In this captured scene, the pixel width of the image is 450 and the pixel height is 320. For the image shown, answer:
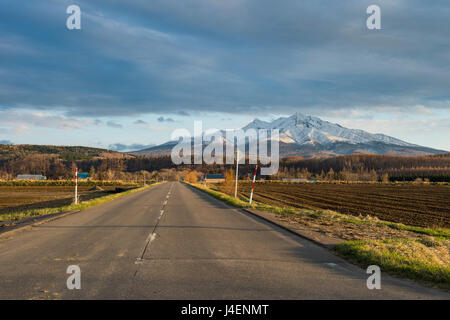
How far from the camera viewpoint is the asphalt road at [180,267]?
539 centimetres

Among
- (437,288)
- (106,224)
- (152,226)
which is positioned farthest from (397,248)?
(106,224)

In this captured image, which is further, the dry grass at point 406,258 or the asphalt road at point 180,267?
the dry grass at point 406,258

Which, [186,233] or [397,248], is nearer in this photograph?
[397,248]

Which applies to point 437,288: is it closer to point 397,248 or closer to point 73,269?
point 397,248

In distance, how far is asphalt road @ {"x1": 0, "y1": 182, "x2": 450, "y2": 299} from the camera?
17.7 feet

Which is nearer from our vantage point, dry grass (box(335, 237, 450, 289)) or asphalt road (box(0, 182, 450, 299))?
asphalt road (box(0, 182, 450, 299))

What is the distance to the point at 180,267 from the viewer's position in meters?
6.93

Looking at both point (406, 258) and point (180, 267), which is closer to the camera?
point (180, 267)

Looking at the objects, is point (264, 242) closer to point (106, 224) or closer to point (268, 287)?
point (268, 287)

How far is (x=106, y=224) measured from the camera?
44.3 ft
